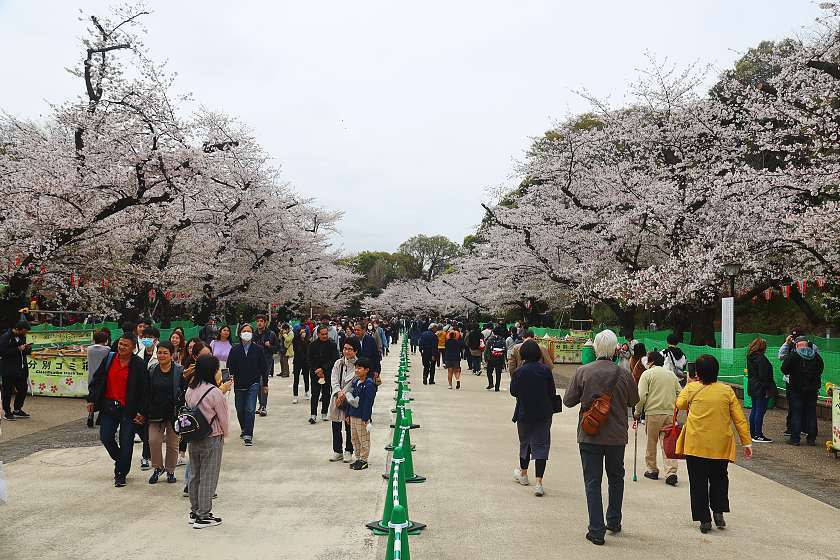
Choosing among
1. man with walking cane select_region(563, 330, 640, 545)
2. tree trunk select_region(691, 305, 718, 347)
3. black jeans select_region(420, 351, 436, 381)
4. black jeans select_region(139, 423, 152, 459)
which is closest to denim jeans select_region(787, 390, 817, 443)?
man with walking cane select_region(563, 330, 640, 545)

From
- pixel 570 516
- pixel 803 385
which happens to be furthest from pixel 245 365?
pixel 803 385

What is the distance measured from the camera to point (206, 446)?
6.63 metres

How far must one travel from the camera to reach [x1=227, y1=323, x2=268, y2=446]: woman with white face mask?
1080 centimetres

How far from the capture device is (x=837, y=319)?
1001 inches

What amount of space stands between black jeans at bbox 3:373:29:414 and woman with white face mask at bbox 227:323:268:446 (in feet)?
14.7

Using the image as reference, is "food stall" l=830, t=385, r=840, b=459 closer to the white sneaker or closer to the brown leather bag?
the brown leather bag

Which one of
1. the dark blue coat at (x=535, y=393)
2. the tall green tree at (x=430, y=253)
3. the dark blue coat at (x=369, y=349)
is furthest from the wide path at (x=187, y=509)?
the tall green tree at (x=430, y=253)

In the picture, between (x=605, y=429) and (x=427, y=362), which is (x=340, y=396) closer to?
(x=605, y=429)

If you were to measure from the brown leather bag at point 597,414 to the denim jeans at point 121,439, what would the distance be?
489 centimetres

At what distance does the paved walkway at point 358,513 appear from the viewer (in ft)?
19.2

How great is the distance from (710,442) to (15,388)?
12.1 meters

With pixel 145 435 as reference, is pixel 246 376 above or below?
above

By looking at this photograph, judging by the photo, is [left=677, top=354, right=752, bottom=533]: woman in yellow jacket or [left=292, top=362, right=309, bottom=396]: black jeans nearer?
[left=677, top=354, right=752, bottom=533]: woman in yellow jacket

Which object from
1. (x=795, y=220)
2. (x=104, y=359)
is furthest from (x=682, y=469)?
(x=795, y=220)
